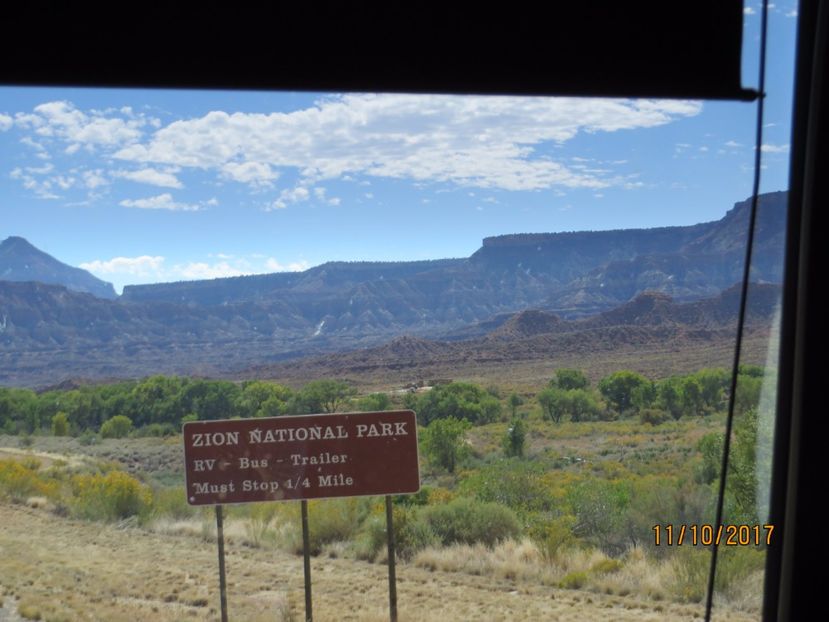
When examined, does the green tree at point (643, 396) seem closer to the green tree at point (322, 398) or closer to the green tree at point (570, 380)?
the green tree at point (570, 380)

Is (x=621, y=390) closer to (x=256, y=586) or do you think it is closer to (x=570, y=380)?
(x=570, y=380)

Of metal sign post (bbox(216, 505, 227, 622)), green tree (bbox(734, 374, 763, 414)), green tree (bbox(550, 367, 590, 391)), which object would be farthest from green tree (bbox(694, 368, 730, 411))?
green tree (bbox(734, 374, 763, 414))

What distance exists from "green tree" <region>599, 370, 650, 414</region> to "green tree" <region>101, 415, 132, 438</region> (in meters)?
15.5

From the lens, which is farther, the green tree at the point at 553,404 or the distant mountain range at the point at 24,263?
the distant mountain range at the point at 24,263

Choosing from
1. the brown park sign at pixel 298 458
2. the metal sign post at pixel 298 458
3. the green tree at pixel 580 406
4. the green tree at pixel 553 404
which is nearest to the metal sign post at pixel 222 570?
the metal sign post at pixel 298 458

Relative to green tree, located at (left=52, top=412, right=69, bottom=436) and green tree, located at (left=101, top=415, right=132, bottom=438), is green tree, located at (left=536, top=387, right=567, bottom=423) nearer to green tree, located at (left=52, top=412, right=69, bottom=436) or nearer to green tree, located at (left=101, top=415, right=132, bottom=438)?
green tree, located at (left=101, top=415, right=132, bottom=438)

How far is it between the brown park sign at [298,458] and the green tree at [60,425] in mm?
16896

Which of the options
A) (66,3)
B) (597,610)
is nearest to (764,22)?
(66,3)

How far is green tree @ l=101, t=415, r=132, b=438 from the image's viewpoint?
21719 millimetres

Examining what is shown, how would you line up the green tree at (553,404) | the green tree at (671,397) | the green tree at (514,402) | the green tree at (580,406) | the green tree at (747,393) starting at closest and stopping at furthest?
the green tree at (747,393) < the green tree at (671,397) < the green tree at (580,406) < the green tree at (553,404) < the green tree at (514,402)

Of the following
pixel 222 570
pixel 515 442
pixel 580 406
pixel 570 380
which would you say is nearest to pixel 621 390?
pixel 580 406

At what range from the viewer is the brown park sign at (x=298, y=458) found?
6.96 m
